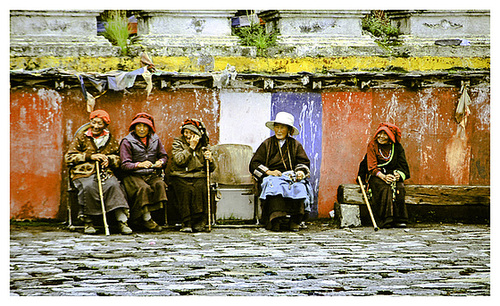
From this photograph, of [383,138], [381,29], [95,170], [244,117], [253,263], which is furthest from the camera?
[381,29]

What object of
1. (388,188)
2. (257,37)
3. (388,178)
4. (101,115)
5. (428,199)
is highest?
(257,37)

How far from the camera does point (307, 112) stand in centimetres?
941

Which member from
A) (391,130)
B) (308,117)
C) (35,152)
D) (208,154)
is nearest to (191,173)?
(208,154)

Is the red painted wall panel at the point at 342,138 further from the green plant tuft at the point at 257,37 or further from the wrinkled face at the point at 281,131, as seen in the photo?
the green plant tuft at the point at 257,37

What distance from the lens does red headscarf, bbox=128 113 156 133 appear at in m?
8.66

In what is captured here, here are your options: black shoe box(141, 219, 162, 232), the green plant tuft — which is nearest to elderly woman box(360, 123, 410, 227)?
the green plant tuft

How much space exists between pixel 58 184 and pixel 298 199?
131 inches

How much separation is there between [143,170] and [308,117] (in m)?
2.50

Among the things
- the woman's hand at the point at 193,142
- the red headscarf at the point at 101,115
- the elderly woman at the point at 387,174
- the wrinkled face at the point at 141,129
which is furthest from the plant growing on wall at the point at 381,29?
the red headscarf at the point at 101,115

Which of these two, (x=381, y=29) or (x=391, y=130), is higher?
(x=381, y=29)

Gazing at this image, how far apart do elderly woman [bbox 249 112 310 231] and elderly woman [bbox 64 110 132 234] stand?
1.81 meters

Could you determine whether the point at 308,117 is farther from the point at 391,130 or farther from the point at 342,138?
the point at 391,130

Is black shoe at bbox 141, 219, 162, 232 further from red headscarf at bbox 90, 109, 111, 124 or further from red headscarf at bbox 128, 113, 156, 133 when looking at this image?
red headscarf at bbox 90, 109, 111, 124

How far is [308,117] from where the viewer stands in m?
9.42
